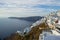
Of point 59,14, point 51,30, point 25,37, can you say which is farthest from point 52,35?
point 59,14

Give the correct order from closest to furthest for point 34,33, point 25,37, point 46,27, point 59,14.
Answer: point 46,27 < point 34,33 < point 25,37 < point 59,14

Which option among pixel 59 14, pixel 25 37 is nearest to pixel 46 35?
pixel 25 37

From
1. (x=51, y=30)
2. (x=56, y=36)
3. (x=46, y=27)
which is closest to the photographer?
(x=56, y=36)

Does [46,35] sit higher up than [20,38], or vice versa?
[46,35]

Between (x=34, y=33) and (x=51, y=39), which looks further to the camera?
(x=34, y=33)

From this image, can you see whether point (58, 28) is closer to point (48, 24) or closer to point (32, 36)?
point (48, 24)

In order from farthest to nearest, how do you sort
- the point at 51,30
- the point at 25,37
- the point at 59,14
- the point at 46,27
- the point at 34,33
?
the point at 59,14 < the point at 25,37 < the point at 34,33 < the point at 46,27 < the point at 51,30

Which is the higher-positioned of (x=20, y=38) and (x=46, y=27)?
(x=46, y=27)

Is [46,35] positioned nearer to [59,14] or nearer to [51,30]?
[51,30]

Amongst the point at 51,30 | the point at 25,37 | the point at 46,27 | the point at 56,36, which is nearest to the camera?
the point at 56,36
